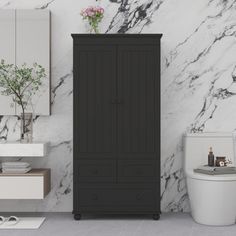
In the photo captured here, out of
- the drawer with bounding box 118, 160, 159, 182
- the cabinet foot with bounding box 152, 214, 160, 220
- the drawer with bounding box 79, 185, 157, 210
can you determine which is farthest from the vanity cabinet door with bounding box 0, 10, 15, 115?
the cabinet foot with bounding box 152, 214, 160, 220

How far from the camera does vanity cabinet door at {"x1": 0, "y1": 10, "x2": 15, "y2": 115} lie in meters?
4.42

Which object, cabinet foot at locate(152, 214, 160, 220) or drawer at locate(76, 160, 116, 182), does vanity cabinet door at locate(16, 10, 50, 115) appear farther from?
cabinet foot at locate(152, 214, 160, 220)

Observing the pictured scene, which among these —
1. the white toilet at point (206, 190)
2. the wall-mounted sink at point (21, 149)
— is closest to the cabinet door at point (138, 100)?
the white toilet at point (206, 190)

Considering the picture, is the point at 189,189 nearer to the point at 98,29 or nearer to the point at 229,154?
the point at 229,154

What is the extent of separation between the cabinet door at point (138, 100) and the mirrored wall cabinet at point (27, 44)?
0.82 meters

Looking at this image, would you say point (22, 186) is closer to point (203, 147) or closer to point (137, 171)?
point (137, 171)

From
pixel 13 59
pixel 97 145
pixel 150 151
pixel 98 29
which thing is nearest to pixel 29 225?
pixel 97 145

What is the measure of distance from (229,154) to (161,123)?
0.75 metres

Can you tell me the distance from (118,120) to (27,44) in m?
1.24

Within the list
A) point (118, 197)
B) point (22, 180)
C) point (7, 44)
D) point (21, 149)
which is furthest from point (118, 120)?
point (7, 44)

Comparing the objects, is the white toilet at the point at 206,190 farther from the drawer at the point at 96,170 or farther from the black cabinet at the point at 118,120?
the drawer at the point at 96,170

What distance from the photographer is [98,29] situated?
4.50 metres

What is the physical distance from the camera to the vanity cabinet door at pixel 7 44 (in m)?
4.42

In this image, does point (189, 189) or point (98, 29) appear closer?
point (189, 189)
